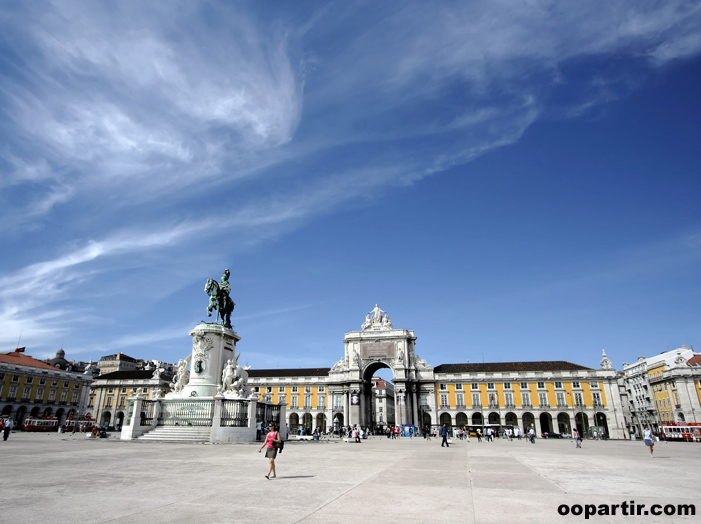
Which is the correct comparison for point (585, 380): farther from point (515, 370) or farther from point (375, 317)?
point (375, 317)

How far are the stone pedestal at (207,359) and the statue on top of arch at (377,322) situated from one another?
182 ft

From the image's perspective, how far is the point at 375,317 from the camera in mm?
86188

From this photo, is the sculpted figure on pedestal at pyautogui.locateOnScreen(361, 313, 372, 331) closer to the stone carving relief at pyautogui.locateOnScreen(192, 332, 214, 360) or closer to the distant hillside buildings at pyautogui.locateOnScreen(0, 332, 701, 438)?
the distant hillside buildings at pyautogui.locateOnScreen(0, 332, 701, 438)

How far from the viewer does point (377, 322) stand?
85562mm

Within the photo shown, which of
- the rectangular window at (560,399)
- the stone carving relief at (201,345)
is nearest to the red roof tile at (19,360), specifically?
the stone carving relief at (201,345)

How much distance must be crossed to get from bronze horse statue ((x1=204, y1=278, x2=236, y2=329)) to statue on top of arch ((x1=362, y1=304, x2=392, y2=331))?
178 feet

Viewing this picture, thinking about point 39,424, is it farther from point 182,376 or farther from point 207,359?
point 207,359

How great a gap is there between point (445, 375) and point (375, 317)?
16.9m

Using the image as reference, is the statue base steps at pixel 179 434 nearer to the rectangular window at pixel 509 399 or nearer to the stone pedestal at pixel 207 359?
the stone pedestal at pixel 207 359

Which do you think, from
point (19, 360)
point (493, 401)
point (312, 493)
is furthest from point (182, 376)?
point (19, 360)

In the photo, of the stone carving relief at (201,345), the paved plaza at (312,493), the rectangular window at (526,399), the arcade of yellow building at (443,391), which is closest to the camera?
the paved plaza at (312,493)

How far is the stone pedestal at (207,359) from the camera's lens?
29.1 m

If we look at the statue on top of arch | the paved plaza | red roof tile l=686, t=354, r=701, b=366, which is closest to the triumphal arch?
the statue on top of arch

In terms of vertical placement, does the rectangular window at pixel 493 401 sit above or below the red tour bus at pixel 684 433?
above
